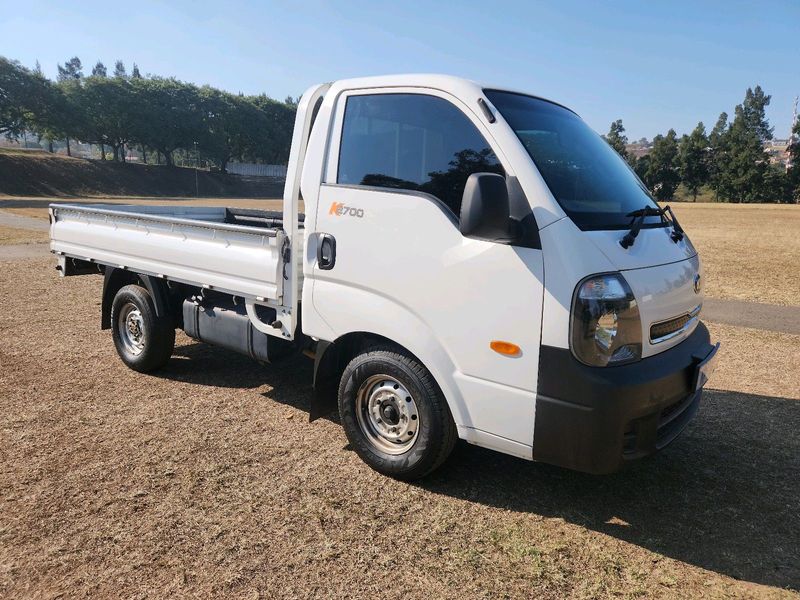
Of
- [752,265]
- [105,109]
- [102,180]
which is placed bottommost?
[752,265]

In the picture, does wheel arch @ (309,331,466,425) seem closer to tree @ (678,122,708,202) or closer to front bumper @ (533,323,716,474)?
front bumper @ (533,323,716,474)

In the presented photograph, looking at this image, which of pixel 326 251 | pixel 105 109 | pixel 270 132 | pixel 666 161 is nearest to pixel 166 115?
pixel 105 109

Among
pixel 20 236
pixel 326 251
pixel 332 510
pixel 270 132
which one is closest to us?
pixel 332 510

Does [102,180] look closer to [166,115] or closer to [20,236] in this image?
[166,115]

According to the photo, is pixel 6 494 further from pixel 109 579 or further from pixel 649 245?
pixel 649 245

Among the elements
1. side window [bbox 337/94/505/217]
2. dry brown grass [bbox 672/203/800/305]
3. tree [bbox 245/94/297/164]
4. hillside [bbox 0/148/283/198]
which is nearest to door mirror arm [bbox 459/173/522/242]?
side window [bbox 337/94/505/217]

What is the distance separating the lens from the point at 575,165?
131 inches

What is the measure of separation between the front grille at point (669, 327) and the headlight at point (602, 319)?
0.89 ft

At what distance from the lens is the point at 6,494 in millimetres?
3381

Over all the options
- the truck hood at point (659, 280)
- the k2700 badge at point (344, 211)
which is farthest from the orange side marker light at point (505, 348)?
the k2700 badge at point (344, 211)

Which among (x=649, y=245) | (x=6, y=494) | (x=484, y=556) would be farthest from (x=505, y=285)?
(x=6, y=494)

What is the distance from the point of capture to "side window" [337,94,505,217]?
318cm

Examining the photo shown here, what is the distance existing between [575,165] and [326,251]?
1.64 metres

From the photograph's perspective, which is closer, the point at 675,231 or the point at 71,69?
the point at 675,231
